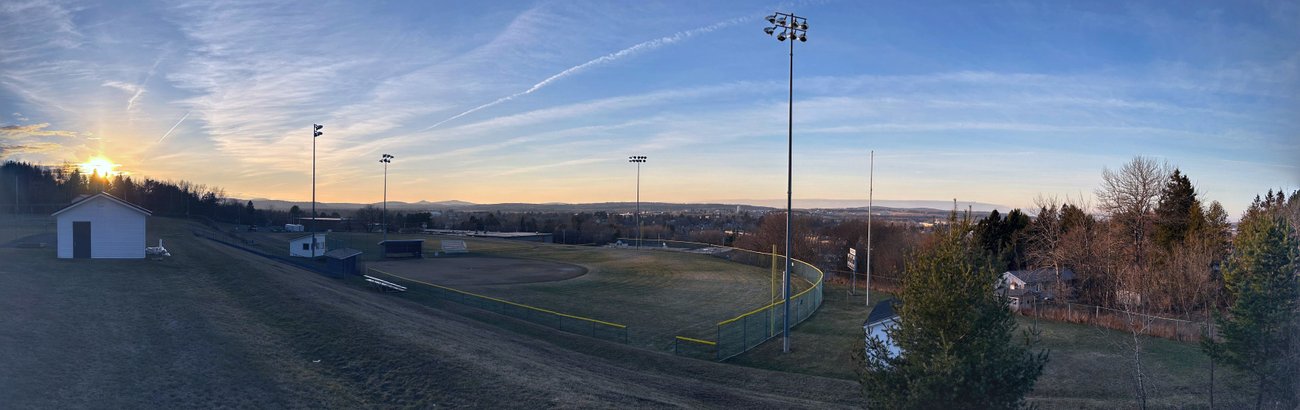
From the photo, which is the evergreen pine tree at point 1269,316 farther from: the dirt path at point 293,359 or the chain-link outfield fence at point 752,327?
the chain-link outfield fence at point 752,327

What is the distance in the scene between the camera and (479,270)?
57.7 meters

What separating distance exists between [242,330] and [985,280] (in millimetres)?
20855

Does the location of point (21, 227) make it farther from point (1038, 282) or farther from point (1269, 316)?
point (1038, 282)

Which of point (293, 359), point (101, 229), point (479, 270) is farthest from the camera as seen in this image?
point (479, 270)

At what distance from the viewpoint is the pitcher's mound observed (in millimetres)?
50469

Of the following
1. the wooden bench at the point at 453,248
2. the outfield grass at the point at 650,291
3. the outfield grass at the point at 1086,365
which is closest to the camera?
the outfield grass at the point at 1086,365

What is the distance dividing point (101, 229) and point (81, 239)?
907 mm

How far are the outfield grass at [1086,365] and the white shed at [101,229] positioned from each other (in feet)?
102

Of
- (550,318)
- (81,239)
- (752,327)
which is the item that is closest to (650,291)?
(550,318)

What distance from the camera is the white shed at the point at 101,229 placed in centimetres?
3183

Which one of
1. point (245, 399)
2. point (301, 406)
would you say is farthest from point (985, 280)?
point (245, 399)

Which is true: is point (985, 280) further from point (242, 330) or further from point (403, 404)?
point (242, 330)

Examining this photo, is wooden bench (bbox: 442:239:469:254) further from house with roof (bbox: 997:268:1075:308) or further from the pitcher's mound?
house with roof (bbox: 997:268:1075:308)

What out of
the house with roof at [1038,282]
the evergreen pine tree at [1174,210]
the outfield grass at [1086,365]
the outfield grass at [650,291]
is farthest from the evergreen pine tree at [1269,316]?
the evergreen pine tree at [1174,210]
